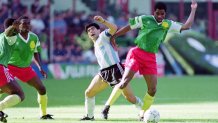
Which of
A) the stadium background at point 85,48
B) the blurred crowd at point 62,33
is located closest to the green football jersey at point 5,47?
the stadium background at point 85,48

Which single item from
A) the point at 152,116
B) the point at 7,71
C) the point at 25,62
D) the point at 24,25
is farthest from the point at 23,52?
the point at 152,116

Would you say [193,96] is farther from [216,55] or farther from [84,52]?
[216,55]

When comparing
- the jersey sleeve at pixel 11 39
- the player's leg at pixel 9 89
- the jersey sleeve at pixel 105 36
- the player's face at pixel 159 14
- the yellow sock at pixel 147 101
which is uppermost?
the player's face at pixel 159 14

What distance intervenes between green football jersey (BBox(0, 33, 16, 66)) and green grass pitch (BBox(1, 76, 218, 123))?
47.6 inches

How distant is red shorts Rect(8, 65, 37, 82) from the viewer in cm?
1702

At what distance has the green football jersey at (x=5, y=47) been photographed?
15.5m

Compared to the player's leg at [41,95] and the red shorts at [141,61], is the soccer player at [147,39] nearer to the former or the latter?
the red shorts at [141,61]

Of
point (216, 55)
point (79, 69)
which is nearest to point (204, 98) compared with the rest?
point (79, 69)

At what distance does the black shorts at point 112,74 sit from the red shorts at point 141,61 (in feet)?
3.12

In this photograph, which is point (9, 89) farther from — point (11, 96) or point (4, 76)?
point (4, 76)

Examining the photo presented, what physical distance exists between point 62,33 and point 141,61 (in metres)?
21.9

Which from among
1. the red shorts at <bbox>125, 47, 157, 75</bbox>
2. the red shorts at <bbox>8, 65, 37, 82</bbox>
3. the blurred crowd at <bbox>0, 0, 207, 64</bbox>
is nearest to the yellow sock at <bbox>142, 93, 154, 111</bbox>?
the red shorts at <bbox>125, 47, 157, 75</bbox>

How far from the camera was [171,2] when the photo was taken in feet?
160

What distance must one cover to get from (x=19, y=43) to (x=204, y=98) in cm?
861
